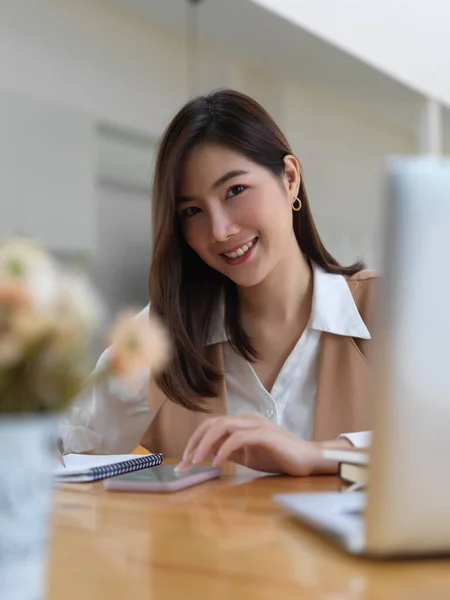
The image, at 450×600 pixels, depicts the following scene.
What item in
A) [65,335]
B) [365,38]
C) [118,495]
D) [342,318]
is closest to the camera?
[65,335]

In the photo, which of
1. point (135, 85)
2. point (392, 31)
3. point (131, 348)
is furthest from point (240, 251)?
point (392, 31)

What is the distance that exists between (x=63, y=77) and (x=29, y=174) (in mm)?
615

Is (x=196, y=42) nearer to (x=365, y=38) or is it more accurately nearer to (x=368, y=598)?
(x=365, y=38)

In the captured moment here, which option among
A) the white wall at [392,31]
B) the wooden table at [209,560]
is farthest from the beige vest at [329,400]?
the white wall at [392,31]

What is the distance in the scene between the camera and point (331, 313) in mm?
2102

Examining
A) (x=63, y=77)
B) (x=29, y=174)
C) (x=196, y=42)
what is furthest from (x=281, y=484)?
(x=196, y=42)

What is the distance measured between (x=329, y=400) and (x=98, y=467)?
2.60ft

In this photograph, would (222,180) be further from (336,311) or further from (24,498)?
(24,498)

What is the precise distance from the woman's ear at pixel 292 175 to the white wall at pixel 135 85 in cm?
210

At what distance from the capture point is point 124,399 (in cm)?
215

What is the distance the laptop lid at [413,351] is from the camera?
2.23 feet

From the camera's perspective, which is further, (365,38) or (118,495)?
(365,38)

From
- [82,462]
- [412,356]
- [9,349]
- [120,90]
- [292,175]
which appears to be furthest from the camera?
[120,90]

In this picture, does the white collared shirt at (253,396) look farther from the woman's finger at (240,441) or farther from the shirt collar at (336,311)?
the woman's finger at (240,441)
